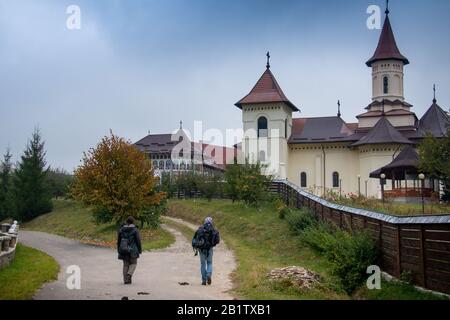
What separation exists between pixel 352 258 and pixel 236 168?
19.5 m

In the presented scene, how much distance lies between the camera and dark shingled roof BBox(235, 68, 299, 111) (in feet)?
154

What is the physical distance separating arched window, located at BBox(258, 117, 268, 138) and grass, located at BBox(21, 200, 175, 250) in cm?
1733

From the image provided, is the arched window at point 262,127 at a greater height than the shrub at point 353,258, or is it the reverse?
the arched window at point 262,127

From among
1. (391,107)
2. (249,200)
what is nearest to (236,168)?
(249,200)

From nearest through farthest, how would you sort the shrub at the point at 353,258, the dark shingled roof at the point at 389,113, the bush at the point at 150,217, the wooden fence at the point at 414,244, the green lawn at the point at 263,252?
1. the wooden fence at the point at 414,244
2. the green lawn at the point at 263,252
3. the shrub at the point at 353,258
4. the bush at the point at 150,217
5. the dark shingled roof at the point at 389,113

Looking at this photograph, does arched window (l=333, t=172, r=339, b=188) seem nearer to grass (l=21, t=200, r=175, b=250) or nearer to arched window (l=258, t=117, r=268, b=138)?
arched window (l=258, t=117, r=268, b=138)

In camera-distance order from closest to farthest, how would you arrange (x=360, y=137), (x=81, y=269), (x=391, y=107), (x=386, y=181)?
(x=81, y=269), (x=386, y=181), (x=360, y=137), (x=391, y=107)

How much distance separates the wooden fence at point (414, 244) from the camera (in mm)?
10555

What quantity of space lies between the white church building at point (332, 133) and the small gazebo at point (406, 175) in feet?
16.7

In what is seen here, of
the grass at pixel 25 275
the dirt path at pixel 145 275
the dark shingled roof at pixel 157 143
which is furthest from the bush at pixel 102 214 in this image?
the dark shingled roof at pixel 157 143

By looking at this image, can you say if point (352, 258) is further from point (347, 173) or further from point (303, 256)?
point (347, 173)

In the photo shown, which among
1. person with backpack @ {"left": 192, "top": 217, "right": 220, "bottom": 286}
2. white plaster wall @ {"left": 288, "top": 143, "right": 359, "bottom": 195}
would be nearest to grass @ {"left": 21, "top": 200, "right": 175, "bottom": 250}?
person with backpack @ {"left": 192, "top": 217, "right": 220, "bottom": 286}

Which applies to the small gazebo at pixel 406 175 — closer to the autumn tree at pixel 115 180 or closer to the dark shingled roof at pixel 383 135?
the dark shingled roof at pixel 383 135

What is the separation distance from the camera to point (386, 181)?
4262 centimetres
